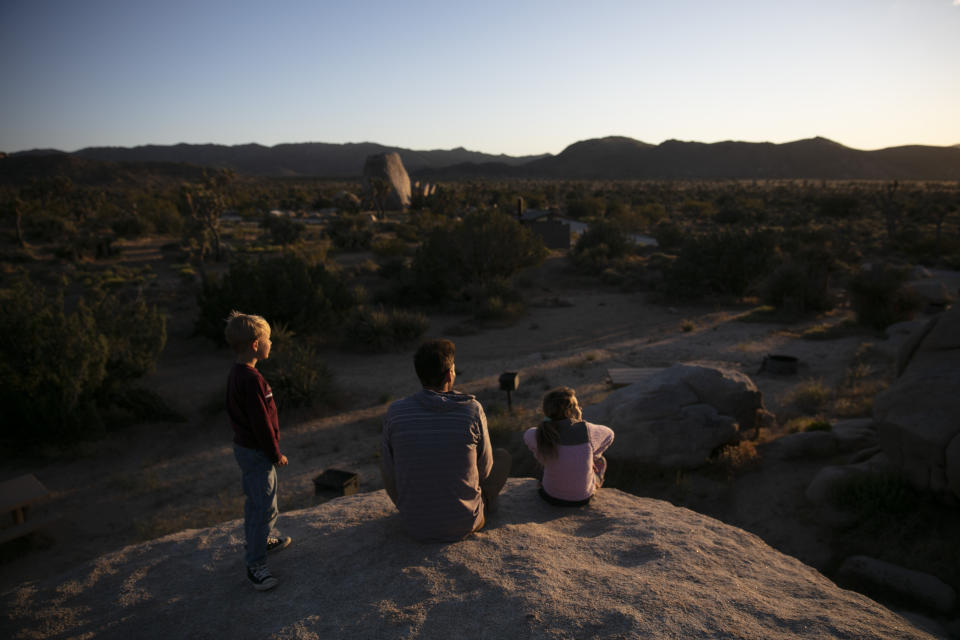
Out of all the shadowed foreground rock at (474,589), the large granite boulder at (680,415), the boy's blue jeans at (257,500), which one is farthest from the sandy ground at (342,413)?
the boy's blue jeans at (257,500)

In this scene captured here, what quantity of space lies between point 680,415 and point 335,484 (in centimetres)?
Result: 404

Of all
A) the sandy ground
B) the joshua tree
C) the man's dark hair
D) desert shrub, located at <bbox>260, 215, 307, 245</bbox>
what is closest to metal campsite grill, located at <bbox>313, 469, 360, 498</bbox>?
the sandy ground

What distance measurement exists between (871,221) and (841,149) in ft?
292

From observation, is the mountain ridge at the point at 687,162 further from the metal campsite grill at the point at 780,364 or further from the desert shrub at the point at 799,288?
the metal campsite grill at the point at 780,364

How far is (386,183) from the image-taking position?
40.1 meters

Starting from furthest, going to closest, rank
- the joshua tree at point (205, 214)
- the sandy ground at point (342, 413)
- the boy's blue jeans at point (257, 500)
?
the joshua tree at point (205, 214), the sandy ground at point (342, 413), the boy's blue jeans at point (257, 500)

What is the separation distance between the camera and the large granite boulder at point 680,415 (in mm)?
6148

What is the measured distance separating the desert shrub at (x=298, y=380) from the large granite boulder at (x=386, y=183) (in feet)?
102

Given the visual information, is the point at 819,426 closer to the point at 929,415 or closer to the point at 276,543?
the point at 929,415

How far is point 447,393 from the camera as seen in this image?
3.17 meters

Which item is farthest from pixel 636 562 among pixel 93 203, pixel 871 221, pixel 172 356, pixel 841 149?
pixel 841 149

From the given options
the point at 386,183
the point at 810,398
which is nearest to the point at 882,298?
the point at 810,398

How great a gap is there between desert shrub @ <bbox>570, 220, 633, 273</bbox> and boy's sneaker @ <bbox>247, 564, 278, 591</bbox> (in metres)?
18.9

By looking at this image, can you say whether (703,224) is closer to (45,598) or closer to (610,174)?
(45,598)
